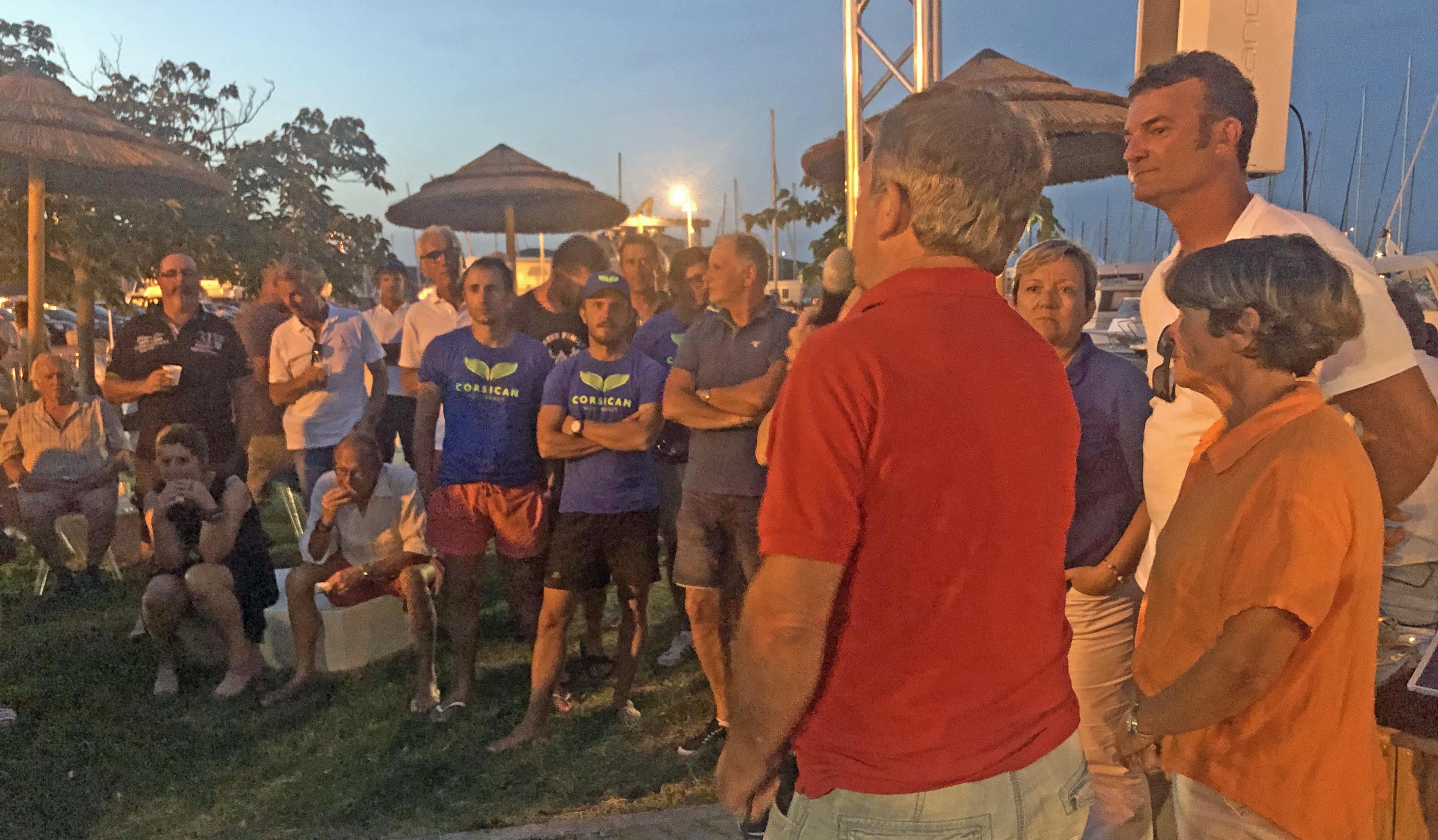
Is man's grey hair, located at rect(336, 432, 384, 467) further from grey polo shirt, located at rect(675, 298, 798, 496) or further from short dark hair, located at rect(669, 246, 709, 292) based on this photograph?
short dark hair, located at rect(669, 246, 709, 292)

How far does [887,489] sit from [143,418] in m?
5.92

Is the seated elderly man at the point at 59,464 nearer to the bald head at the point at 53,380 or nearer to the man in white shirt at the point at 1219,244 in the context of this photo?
the bald head at the point at 53,380

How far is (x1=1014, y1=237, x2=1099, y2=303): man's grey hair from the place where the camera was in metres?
2.99

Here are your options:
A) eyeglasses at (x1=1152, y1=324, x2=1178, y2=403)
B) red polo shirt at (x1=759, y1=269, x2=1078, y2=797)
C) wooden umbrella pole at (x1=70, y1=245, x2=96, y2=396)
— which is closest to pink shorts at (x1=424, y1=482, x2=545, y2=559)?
eyeglasses at (x1=1152, y1=324, x2=1178, y2=403)

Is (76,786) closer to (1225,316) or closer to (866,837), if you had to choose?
(866,837)

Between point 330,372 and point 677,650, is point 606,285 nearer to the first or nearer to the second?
point 677,650

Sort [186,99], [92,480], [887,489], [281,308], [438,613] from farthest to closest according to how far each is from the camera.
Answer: [186,99] < [281,308] < [92,480] < [438,613] < [887,489]

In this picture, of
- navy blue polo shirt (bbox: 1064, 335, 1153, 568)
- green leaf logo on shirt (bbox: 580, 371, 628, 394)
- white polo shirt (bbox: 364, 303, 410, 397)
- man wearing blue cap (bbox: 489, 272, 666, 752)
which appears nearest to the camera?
navy blue polo shirt (bbox: 1064, 335, 1153, 568)

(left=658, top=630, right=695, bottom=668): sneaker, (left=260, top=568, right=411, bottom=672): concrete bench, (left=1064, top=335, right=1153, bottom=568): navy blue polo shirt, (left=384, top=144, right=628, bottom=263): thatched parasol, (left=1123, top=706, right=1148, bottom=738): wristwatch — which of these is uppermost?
(left=384, top=144, right=628, bottom=263): thatched parasol

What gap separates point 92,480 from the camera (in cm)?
657

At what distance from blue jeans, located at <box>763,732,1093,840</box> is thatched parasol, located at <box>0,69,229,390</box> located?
6940mm

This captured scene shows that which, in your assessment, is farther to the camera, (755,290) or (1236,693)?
(755,290)

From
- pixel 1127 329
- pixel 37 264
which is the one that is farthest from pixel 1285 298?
pixel 1127 329

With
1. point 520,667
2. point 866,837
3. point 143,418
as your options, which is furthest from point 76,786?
point 866,837
